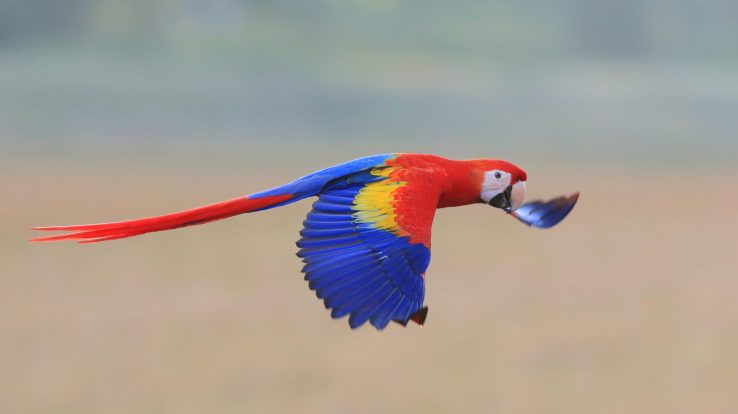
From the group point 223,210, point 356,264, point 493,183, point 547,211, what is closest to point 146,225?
point 223,210

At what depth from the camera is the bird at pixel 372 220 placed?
153 centimetres

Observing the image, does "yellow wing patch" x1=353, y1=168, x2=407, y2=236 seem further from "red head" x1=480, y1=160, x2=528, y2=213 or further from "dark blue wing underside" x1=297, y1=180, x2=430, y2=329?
"red head" x1=480, y1=160, x2=528, y2=213

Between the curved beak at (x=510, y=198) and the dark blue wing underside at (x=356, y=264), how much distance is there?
11.0 inches

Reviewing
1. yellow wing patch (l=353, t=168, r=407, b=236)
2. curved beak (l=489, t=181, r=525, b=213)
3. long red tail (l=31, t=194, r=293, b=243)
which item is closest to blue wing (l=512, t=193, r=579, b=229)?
curved beak (l=489, t=181, r=525, b=213)

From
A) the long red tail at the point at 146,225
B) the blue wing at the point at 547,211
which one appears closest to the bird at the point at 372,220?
the long red tail at the point at 146,225

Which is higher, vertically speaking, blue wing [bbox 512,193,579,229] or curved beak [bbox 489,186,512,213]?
curved beak [bbox 489,186,512,213]

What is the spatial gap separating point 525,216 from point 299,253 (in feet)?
2.38

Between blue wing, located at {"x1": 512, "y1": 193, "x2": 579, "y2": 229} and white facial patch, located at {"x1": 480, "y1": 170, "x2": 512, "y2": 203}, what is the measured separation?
263 mm

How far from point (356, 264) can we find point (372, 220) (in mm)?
113

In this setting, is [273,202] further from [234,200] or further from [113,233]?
[113,233]

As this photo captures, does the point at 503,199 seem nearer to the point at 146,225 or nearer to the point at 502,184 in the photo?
the point at 502,184

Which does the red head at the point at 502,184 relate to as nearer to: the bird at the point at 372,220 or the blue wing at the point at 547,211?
the bird at the point at 372,220

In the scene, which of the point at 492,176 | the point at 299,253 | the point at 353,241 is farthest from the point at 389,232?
the point at 492,176

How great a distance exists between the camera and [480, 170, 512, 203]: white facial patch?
1.85m
